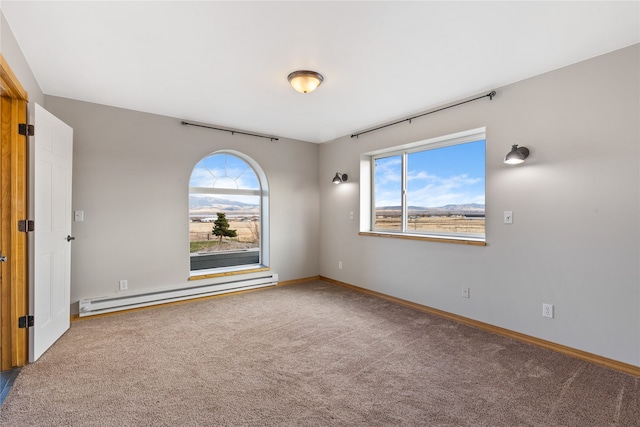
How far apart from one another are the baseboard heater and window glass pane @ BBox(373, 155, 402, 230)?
75.4 inches

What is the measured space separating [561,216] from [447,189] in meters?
1.33

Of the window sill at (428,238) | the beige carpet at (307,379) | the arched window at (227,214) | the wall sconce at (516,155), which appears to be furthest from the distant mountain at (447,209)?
the arched window at (227,214)

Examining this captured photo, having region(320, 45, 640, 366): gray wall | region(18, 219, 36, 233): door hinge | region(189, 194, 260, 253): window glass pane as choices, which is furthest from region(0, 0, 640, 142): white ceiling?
region(189, 194, 260, 253): window glass pane

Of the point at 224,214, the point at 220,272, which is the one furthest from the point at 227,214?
the point at 220,272

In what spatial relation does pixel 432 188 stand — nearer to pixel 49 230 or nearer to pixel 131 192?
pixel 131 192

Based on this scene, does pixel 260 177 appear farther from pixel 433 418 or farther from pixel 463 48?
pixel 433 418

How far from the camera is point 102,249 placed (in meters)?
3.64

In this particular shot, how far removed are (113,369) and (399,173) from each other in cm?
385

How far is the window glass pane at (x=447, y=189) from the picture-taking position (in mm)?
3590

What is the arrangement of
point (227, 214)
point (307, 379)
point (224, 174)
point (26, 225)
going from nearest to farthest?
1. point (307, 379)
2. point (26, 225)
3. point (224, 174)
4. point (227, 214)

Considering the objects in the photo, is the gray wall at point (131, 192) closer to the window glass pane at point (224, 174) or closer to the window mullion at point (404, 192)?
the window glass pane at point (224, 174)

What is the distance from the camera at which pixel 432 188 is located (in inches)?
160

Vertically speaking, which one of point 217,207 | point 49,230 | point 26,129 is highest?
point 26,129

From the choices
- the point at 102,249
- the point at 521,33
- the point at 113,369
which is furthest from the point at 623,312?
the point at 102,249
